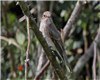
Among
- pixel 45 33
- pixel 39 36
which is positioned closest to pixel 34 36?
pixel 45 33

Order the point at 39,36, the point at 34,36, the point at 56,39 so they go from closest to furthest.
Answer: the point at 39,36
the point at 56,39
the point at 34,36

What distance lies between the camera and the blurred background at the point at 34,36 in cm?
379

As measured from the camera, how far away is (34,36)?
4.03m

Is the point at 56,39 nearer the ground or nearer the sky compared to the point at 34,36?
nearer the sky

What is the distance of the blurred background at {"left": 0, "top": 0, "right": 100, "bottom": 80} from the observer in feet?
12.4

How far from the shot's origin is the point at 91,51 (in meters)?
4.01

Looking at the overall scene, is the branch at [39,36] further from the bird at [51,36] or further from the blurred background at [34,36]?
the blurred background at [34,36]

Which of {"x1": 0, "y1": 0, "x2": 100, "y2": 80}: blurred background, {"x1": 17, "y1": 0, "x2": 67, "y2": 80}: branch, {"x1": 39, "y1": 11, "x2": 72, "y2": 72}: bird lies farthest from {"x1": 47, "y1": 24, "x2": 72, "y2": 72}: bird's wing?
{"x1": 0, "y1": 0, "x2": 100, "y2": 80}: blurred background

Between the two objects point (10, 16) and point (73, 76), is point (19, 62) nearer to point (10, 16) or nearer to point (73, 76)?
point (10, 16)

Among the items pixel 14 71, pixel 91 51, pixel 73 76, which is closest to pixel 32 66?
pixel 14 71

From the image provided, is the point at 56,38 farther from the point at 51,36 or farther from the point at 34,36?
the point at 34,36

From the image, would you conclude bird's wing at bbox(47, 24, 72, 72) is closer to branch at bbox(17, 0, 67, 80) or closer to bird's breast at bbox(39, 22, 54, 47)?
bird's breast at bbox(39, 22, 54, 47)

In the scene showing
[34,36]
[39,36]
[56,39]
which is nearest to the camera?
[39,36]

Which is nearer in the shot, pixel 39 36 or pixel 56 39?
pixel 39 36
